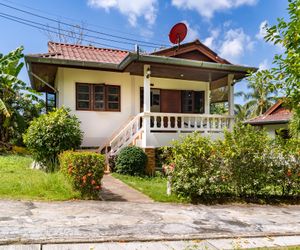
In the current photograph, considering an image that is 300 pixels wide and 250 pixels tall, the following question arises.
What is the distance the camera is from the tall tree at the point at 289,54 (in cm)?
397

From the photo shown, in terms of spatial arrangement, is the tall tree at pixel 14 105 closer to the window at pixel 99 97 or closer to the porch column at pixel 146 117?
the window at pixel 99 97

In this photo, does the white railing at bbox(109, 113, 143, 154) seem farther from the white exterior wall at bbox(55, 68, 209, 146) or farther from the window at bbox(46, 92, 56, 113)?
the window at bbox(46, 92, 56, 113)

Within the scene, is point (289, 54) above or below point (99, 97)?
below

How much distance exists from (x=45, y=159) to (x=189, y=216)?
701cm

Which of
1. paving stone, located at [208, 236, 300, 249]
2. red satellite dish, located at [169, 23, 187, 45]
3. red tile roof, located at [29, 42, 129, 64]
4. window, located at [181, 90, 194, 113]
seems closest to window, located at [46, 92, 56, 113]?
red tile roof, located at [29, 42, 129, 64]

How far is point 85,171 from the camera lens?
774cm

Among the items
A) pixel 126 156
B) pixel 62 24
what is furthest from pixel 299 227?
pixel 62 24

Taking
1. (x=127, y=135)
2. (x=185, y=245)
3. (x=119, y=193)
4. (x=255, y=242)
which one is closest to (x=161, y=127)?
(x=127, y=135)

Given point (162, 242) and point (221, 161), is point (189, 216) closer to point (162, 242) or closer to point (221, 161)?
point (162, 242)

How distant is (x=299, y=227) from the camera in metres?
6.51

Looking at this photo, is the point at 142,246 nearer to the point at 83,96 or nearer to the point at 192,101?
the point at 83,96

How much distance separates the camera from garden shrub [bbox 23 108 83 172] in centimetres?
1159

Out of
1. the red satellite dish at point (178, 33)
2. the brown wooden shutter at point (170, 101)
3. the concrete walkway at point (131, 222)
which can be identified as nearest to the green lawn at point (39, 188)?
the concrete walkway at point (131, 222)

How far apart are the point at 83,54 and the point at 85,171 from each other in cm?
883
